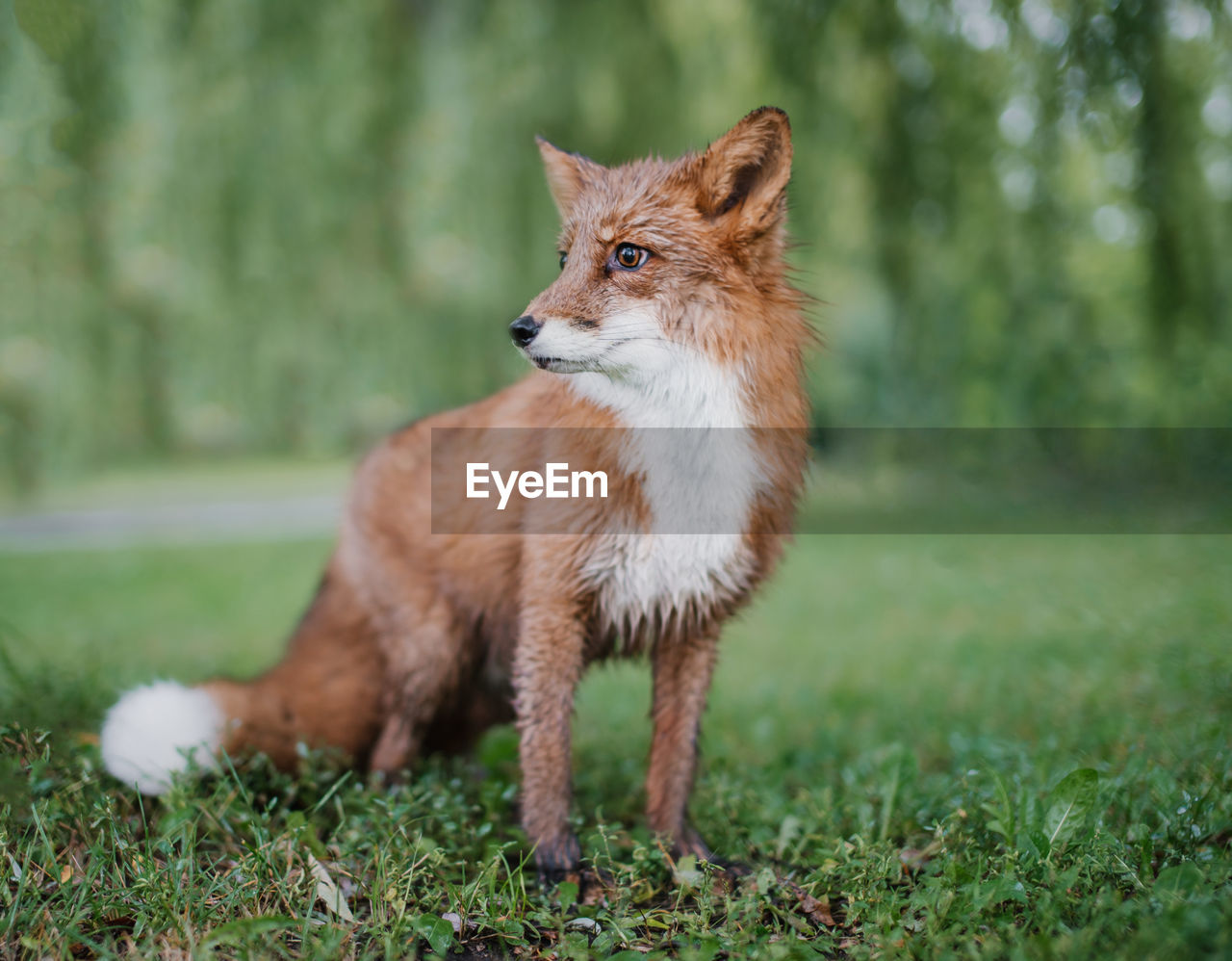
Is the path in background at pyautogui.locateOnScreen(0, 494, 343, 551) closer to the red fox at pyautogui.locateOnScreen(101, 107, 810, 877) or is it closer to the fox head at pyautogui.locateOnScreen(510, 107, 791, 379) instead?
the red fox at pyautogui.locateOnScreen(101, 107, 810, 877)

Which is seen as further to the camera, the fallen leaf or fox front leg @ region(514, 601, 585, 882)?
fox front leg @ region(514, 601, 585, 882)

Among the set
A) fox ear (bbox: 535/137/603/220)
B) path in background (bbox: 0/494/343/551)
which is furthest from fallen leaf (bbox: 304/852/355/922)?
path in background (bbox: 0/494/343/551)

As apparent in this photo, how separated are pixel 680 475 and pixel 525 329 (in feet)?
2.16

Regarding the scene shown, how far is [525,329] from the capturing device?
2.38 meters

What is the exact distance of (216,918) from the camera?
205 cm

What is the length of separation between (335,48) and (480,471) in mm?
4479

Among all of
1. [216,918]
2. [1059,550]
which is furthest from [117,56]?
[1059,550]

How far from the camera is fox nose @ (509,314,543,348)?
2.37 metres

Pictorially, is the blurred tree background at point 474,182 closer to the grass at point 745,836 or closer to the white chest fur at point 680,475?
the grass at point 745,836

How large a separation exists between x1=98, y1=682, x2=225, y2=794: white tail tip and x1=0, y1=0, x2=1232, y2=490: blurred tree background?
3.88 meters

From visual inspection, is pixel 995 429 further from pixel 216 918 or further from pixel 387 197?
pixel 216 918

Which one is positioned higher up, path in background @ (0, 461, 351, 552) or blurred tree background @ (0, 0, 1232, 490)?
blurred tree background @ (0, 0, 1232, 490)

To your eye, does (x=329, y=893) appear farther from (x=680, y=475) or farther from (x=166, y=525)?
(x=166, y=525)

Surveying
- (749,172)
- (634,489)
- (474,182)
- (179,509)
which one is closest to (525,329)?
(634,489)
